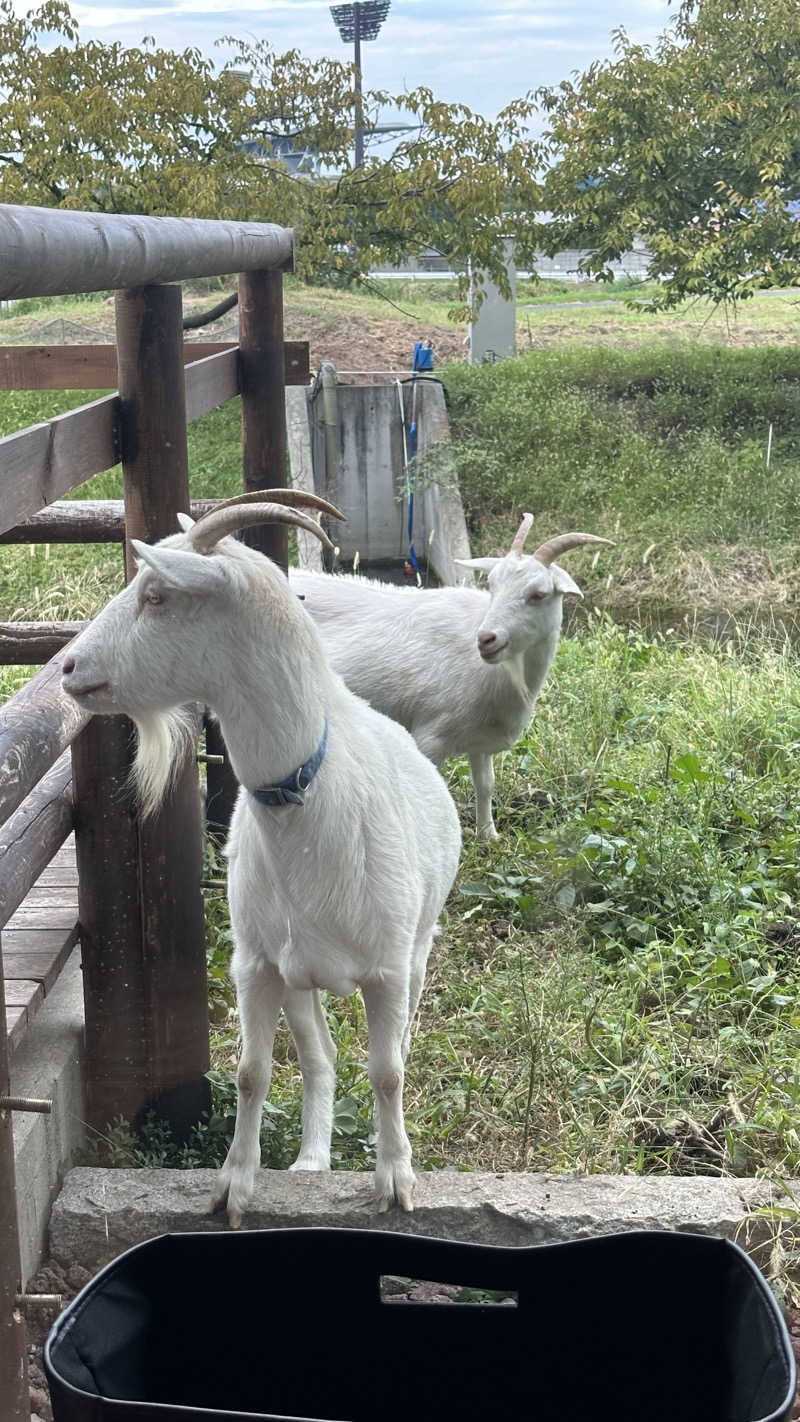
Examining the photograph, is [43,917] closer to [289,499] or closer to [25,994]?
[25,994]

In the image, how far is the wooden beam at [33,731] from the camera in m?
2.14

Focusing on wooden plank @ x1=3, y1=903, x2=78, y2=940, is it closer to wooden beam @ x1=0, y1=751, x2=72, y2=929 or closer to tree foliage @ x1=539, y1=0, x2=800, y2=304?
wooden beam @ x1=0, y1=751, x2=72, y2=929

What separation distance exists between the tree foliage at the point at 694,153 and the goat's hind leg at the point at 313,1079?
416 inches

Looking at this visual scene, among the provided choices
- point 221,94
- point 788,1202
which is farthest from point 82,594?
point 788,1202

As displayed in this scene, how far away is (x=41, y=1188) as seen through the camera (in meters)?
2.97

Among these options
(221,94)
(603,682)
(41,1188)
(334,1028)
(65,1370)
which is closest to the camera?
(65,1370)

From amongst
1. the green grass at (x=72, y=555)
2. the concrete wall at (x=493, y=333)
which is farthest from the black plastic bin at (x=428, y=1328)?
the concrete wall at (x=493, y=333)

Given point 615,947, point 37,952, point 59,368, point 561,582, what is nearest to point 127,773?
point 37,952

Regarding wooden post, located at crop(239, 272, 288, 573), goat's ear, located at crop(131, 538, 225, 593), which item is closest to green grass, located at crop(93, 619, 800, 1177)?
wooden post, located at crop(239, 272, 288, 573)

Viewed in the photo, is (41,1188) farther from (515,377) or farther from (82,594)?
(515,377)

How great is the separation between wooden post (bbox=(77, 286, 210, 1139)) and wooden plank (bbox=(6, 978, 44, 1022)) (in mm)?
225

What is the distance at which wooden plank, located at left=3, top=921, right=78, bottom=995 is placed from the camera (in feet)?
9.98

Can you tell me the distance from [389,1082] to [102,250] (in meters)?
1.75

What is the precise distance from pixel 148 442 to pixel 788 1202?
86.9 inches
